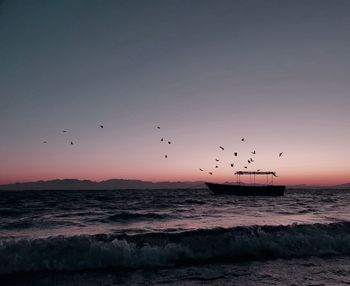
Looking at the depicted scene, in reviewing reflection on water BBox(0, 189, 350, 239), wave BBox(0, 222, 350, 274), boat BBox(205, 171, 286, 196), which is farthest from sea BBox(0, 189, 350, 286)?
boat BBox(205, 171, 286, 196)

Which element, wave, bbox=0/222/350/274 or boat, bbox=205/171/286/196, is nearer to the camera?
wave, bbox=0/222/350/274

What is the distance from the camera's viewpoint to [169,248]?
45.8ft

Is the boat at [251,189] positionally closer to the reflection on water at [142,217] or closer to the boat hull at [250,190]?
the boat hull at [250,190]

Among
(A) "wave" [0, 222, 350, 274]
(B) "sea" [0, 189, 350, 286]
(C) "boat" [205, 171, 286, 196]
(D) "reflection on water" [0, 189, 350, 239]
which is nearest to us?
(B) "sea" [0, 189, 350, 286]

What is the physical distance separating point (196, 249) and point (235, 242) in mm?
1950

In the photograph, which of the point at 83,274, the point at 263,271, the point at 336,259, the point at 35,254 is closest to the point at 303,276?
the point at 263,271

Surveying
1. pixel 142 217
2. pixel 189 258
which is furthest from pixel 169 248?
pixel 142 217

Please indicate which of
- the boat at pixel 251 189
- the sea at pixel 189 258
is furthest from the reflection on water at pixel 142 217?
the boat at pixel 251 189

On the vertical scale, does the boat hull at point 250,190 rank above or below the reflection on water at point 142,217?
above

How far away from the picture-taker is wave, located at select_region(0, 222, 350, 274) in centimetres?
1270

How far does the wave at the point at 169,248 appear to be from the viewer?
12.7m

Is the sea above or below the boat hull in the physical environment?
below

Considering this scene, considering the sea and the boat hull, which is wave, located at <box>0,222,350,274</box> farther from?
the boat hull

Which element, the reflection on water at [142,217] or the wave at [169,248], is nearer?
the wave at [169,248]
